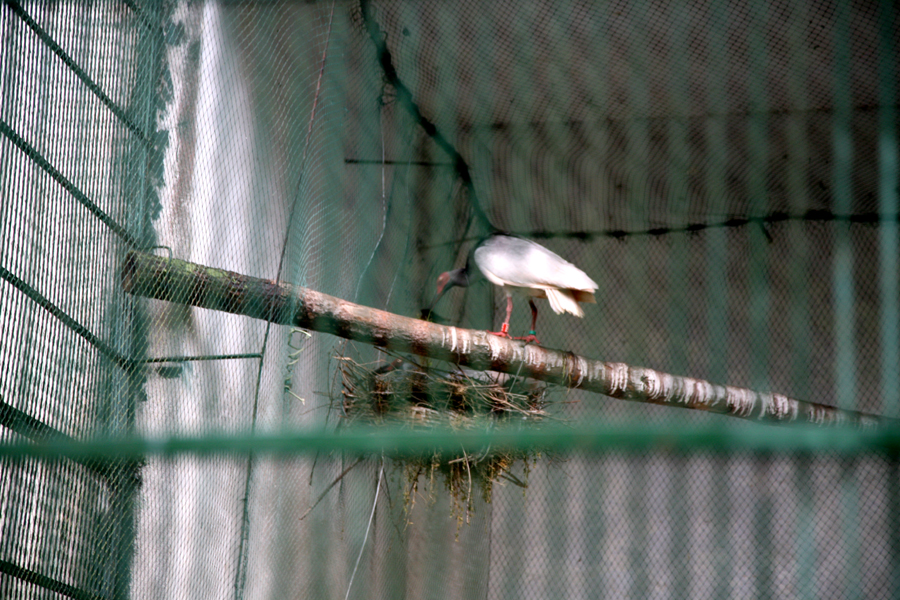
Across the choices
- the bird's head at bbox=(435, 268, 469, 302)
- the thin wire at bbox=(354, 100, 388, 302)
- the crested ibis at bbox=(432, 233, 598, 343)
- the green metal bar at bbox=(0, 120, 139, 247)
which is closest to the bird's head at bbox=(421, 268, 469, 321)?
the bird's head at bbox=(435, 268, 469, 302)

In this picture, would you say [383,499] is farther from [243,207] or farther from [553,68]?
[553,68]

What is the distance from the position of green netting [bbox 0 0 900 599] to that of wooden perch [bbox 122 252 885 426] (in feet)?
0.05

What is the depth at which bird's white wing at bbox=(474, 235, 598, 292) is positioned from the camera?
190 cm

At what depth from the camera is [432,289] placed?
7.75ft

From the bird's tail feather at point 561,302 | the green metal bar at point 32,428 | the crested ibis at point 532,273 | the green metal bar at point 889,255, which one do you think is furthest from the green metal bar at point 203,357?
the green metal bar at point 889,255

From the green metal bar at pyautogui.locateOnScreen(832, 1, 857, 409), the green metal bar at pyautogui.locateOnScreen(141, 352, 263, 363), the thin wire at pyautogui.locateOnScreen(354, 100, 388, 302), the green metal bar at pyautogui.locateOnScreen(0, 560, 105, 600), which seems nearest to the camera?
the green metal bar at pyautogui.locateOnScreen(0, 560, 105, 600)

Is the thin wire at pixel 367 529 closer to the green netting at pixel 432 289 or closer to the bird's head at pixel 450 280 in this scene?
the green netting at pixel 432 289

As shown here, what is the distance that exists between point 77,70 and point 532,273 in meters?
1.14

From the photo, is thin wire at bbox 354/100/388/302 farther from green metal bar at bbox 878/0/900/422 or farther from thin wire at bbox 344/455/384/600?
green metal bar at bbox 878/0/900/422

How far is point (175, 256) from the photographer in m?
1.25

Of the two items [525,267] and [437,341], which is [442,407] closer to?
[437,341]

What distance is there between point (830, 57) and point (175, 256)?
1618mm

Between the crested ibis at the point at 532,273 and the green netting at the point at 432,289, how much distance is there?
231 mm

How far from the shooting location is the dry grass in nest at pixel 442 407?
1736 millimetres
